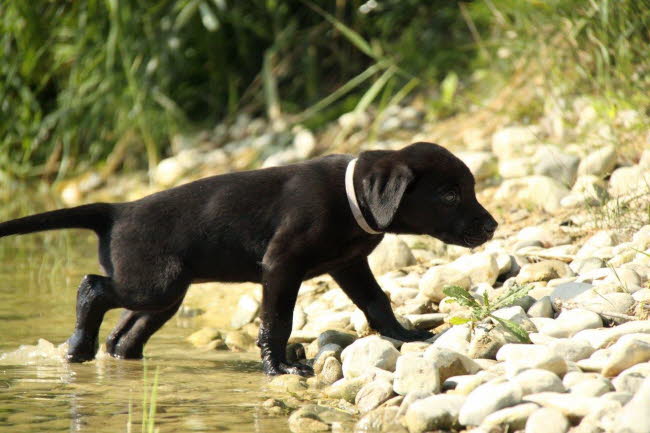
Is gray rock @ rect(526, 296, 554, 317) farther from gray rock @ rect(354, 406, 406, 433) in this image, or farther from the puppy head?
gray rock @ rect(354, 406, 406, 433)

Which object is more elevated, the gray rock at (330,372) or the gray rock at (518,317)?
the gray rock at (518,317)

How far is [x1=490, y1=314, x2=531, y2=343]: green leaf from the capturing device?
4105mm

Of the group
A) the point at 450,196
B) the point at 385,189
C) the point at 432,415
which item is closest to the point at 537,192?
the point at 450,196

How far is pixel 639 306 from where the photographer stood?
430cm

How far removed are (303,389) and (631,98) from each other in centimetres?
357

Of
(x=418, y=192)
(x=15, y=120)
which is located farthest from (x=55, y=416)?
(x=15, y=120)

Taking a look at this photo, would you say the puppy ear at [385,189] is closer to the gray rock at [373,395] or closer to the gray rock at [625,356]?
the gray rock at [373,395]

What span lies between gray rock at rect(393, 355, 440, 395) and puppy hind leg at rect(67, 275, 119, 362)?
4.88 ft

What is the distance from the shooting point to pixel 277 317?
4.50 m

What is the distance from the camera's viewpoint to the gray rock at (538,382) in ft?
11.2

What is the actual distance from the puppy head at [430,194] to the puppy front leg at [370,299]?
0.88 ft

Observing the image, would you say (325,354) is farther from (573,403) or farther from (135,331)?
(573,403)

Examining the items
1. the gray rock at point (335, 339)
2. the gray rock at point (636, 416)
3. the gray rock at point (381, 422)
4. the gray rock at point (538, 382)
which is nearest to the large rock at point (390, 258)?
the gray rock at point (335, 339)

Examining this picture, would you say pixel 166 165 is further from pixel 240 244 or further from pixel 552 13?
pixel 240 244
